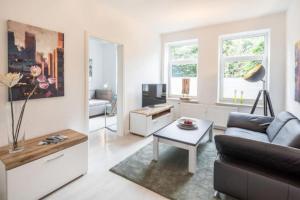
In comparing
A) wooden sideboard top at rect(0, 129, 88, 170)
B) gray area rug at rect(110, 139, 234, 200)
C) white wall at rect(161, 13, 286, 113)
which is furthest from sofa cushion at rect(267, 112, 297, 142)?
wooden sideboard top at rect(0, 129, 88, 170)

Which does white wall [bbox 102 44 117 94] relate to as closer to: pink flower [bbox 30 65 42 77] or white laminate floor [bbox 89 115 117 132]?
white laminate floor [bbox 89 115 117 132]

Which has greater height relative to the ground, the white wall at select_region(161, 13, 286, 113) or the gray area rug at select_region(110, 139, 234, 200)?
the white wall at select_region(161, 13, 286, 113)

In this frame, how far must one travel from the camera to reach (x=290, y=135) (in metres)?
1.77

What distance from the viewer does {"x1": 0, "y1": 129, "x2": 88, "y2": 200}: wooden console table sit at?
1.51m

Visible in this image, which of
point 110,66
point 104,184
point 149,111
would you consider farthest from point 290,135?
point 110,66

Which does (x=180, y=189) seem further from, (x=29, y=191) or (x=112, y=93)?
(x=112, y=93)

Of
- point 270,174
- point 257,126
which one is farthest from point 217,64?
point 270,174

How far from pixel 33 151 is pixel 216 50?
160 inches

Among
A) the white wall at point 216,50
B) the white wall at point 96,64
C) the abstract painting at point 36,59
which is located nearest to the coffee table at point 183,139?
the abstract painting at point 36,59

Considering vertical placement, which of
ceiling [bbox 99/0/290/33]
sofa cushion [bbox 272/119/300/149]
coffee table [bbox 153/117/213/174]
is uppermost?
ceiling [bbox 99/0/290/33]

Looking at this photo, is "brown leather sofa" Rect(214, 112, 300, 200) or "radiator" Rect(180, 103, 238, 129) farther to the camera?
"radiator" Rect(180, 103, 238, 129)

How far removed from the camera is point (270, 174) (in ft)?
4.81

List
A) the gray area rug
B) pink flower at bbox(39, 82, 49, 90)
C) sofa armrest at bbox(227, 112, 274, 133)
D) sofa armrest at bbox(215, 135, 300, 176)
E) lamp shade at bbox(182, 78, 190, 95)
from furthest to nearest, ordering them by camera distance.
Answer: lamp shade at bbox(182, 78, 190, 95) → sofa armrest at bbox(227, 112, 274, 133) → pink flower at bbox(39, 82, 49, 90) → the gray area rug → sofa armrest at bbox(215, 135, 300, 176)

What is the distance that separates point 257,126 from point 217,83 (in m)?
1.59
